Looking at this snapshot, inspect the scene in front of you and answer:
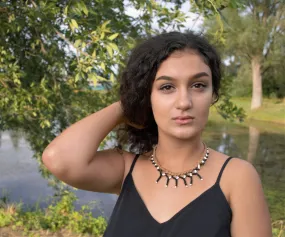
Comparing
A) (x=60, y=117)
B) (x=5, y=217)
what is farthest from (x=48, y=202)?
(x=60, y=117)

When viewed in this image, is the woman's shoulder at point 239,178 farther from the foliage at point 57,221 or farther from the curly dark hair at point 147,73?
the foliage at point 57,221

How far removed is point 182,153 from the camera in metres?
1.57

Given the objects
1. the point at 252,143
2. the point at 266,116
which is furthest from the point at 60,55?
the point at 266,116

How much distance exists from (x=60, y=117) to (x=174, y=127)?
124 inches

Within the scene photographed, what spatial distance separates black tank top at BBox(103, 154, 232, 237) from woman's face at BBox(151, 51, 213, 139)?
0.23m

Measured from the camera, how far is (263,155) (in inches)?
536

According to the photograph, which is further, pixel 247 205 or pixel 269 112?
pixel 269 112

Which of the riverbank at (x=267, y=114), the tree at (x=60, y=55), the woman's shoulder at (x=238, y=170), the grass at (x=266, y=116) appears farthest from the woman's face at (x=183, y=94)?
the riverbank at (x=267, y=114)

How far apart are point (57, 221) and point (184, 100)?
14.5 ft

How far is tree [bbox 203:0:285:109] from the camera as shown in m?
23.6

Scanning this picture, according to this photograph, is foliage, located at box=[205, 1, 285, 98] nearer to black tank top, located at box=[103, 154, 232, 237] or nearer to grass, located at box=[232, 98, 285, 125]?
grass, located at box=[232, 98, 285, 125]

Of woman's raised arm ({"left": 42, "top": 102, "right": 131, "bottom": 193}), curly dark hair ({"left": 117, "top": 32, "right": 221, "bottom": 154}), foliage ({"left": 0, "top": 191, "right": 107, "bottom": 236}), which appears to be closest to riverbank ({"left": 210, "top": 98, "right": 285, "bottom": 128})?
foliage ({"left": 0, "top": 191, "right": 107, "bottom": 236})

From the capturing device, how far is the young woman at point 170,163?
4.60 feet

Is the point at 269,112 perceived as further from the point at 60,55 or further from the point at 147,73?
the point at 147,73
